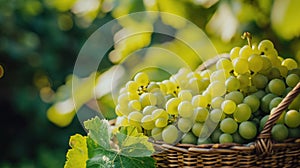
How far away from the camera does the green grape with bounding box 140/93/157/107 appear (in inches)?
32.5

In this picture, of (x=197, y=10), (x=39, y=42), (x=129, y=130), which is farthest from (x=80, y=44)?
(x=129, y=130)

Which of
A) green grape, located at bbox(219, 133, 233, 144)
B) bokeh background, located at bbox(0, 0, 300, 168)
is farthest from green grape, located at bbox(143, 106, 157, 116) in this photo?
bokeh background, located at bbox(0, 0, 300, 168)

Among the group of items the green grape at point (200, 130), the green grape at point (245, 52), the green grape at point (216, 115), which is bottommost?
the green grape at point (200, 130)

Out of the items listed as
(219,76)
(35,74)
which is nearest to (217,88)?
(219,76)

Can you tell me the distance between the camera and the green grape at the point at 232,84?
0.81 metres

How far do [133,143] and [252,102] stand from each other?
163 millimetres

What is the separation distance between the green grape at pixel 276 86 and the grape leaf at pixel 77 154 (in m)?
0.26

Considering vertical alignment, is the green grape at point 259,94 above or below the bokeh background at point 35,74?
below

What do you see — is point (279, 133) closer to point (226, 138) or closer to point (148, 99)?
point (226, 138)

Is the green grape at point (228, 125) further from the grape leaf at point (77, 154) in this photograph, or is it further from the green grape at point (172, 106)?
the grape leaf at point (77, 154)

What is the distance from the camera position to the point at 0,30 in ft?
7.29

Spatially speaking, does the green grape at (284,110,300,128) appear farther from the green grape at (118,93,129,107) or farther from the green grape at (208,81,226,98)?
the green grape at (118,93,129,107)

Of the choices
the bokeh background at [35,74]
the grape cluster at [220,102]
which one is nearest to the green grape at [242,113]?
the grape cluster at [220,102]

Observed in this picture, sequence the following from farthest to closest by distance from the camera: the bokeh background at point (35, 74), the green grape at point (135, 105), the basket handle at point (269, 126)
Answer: the bokeh background at point (35, 74)
the green grape at point (135, 105)
the basket handle at point (269, 126)
